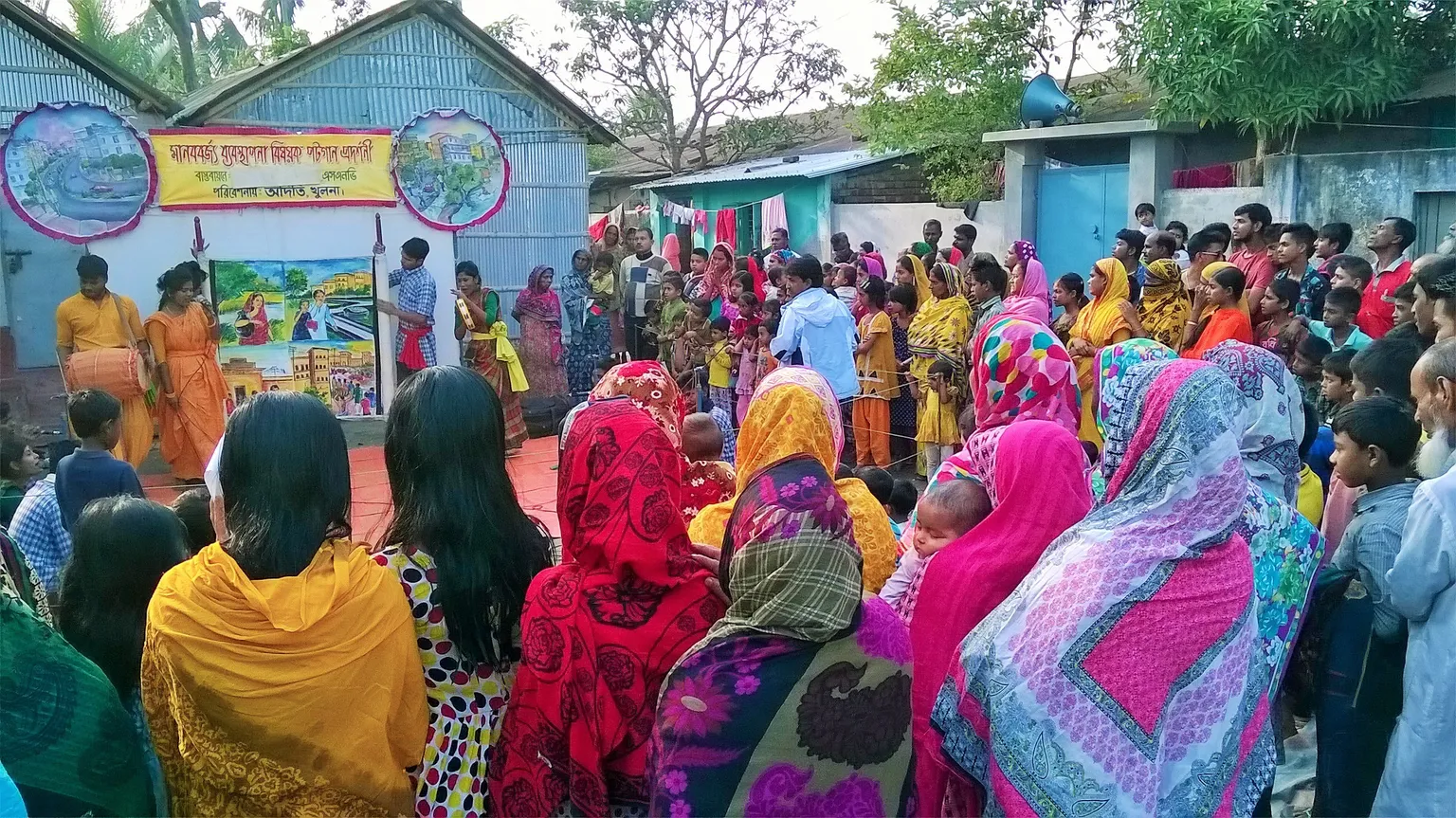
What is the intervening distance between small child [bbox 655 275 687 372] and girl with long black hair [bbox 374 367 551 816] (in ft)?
26.2

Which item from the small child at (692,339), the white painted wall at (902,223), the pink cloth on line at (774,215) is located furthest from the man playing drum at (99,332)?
the pink cloth on line at (774,215)

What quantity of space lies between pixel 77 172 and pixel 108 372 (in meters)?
1.89

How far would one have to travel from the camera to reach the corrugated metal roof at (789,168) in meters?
17.3

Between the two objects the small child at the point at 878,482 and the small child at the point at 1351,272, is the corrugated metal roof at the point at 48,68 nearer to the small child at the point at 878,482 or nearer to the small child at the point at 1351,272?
the small child at the point at 878,482

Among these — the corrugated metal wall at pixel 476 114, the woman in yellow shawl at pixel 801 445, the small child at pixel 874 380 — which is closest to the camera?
the woman in yellow shawl at pixel 801 445

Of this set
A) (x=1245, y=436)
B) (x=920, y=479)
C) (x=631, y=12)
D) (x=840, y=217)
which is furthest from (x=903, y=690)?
(x=631, y=12)

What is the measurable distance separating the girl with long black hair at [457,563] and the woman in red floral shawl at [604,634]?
0.11m

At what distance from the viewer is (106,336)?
797 centimetres

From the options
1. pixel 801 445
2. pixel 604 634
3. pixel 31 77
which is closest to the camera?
pixel 604 634

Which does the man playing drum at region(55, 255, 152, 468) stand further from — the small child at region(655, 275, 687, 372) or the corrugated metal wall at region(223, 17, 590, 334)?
the small child at region(655, 275, 687, 372)

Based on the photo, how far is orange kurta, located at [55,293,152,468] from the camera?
787 cm

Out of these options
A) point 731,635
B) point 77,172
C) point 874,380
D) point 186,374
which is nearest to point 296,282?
point 186,374

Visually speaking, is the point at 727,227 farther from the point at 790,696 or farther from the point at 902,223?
the point at 790,696

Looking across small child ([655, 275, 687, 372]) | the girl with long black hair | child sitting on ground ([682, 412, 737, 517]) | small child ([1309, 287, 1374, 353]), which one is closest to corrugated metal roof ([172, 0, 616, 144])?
small child ([655, 275, 687, 372])
